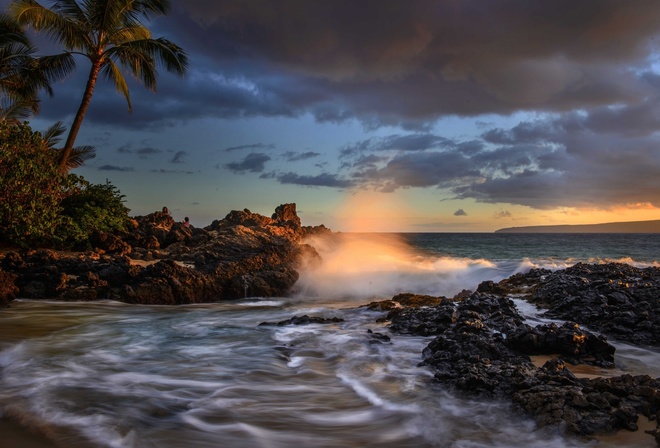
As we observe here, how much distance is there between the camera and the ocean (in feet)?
14.4

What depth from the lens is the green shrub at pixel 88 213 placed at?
16.7m

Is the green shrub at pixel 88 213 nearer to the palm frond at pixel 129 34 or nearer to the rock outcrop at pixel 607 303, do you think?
the palm frond at pixel 129 34

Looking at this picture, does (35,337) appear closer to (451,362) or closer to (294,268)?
(451,362)

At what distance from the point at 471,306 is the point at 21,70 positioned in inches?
930

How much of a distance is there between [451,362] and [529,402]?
5.58 ft

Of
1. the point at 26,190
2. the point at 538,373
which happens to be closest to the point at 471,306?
the point at 538,373

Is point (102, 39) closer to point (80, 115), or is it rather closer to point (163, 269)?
point (80, 115)

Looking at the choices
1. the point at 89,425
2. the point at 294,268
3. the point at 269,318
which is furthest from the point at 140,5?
the point at 89,425

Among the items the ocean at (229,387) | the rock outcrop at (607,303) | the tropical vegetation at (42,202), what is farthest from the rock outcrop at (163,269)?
the rock outcrop at (607,303)

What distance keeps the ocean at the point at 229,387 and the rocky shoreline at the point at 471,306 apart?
0.98ft

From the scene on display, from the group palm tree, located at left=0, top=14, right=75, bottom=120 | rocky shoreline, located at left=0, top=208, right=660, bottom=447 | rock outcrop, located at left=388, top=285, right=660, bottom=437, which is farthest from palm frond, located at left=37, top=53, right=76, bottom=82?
rock outcrop, located at left=388, top=285, right=660, bottom=437

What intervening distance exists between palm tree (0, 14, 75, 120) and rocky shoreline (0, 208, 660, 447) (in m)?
8.56

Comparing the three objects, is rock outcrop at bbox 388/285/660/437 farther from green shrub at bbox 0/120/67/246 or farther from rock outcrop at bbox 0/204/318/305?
green shrub at bbox 0/120/67/246

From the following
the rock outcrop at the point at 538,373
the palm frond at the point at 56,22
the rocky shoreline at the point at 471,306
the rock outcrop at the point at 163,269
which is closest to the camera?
the rock outcrop at the point at 538,373
